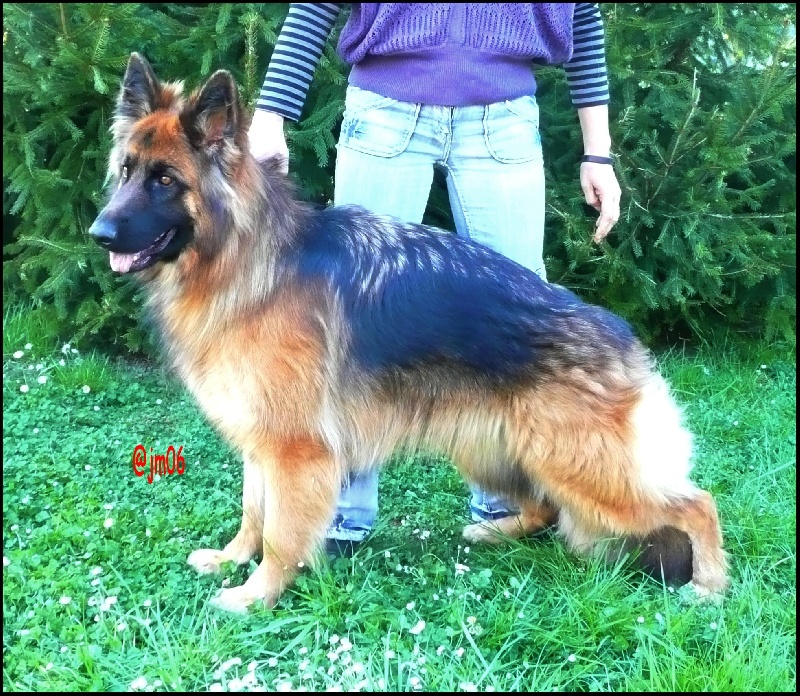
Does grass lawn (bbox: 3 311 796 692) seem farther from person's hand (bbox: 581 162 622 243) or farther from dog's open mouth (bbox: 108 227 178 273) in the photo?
person's hand (bbox: 581 162 622 243)

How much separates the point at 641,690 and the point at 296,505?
1.34 metres

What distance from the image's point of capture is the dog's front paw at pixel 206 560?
9.32ft

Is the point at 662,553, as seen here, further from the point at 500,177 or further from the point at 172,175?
the point at 172,175

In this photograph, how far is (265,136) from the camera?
2.74 meters

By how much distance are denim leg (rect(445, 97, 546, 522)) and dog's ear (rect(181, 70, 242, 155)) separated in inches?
34.5

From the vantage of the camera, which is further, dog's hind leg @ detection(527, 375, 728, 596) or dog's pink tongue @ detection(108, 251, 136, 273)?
dog's hind leg @ detection(527, 375, 728, 596)

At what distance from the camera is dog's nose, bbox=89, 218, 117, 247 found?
89.0 inches

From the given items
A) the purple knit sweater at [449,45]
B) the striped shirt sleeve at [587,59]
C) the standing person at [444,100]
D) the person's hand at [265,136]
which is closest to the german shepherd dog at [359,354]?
the person's hand at [265,136]

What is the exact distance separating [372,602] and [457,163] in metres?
1.77

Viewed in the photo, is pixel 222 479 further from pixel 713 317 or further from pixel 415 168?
pixel 713 317

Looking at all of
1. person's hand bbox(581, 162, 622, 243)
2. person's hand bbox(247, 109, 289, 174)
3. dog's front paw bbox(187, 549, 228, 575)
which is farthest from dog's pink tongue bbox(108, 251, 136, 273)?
person's hand bbox(581, 162, 622, 243)

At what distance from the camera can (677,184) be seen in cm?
464

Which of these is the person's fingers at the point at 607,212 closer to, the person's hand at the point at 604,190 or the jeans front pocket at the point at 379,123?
the person's hand at the point at 604,190

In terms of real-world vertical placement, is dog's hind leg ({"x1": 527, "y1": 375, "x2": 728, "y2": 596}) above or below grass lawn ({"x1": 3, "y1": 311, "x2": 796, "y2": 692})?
above
